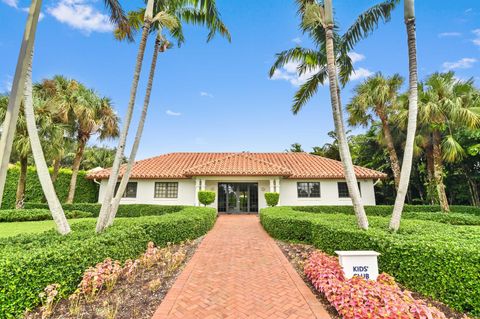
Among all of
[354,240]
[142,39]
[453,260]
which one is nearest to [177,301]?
[354,240]

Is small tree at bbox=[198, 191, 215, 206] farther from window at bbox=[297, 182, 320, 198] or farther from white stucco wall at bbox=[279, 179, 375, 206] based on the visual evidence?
window at bbox=[297, 182, 320, 198]

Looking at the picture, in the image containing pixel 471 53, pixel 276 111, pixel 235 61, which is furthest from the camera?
pixel 276 111

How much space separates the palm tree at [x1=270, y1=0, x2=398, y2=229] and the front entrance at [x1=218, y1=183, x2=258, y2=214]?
424 inches

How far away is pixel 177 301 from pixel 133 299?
849 mm

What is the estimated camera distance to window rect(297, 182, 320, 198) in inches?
792

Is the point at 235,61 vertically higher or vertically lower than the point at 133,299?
higher

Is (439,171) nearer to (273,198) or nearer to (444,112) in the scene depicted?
(444,112)

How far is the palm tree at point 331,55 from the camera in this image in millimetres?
7113

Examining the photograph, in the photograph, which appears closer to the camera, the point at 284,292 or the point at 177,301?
the point at 177,301

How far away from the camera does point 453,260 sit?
416cm

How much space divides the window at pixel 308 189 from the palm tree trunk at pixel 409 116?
13.6 meters

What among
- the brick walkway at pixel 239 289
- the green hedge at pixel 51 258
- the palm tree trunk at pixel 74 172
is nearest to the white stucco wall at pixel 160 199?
the palm tree trunk at pixel 74 172

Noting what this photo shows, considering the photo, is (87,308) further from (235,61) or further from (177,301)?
(235,61)

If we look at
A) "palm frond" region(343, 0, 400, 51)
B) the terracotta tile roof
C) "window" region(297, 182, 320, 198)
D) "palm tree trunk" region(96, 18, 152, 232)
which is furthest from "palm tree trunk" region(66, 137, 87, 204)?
"palm frond" region(343, 0, 400, 51)
